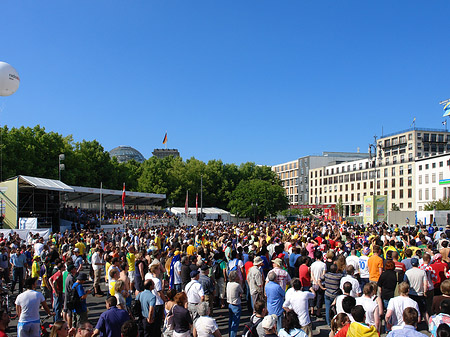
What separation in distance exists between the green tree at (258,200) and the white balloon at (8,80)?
47533mm

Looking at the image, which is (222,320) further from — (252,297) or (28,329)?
(28,329)

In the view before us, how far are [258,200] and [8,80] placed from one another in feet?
163

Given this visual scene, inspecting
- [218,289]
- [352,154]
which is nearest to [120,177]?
[218,289]

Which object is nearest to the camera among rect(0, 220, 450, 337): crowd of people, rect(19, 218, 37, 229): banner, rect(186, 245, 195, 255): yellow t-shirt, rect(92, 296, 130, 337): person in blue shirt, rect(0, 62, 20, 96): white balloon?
rect(0, 220, 450, 337): crowd of people

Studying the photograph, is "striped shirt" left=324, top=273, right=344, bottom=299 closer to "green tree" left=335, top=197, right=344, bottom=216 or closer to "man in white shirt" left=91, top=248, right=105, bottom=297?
"man in white shirt" left=91, top=248, right=105, bottom=297

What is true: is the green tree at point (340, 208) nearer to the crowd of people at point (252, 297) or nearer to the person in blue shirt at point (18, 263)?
the crowd of people at point (252, 297)

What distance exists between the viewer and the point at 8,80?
18984mm

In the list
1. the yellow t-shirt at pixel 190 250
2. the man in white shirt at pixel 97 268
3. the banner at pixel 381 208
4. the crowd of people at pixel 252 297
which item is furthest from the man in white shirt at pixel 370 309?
the banner at pixel 381 208

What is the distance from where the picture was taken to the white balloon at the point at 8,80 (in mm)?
18716

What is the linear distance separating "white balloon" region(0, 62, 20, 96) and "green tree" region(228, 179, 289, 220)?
47533 mm

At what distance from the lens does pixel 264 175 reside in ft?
287

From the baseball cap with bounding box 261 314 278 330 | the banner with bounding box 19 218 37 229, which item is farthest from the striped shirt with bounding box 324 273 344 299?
the banner with bounding box 19 218 37 229

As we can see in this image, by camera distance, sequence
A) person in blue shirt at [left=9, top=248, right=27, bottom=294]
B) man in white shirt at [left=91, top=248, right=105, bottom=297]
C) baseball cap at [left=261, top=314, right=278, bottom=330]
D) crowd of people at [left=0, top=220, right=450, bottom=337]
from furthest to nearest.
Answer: man in white shirt at [left=91, top=248, right=105, bottom=297], person in blue shirt at [left=9, top=248, right=27, bottom=294], crowd of people at [left=0, top=220, right=450, bottom=337], baseball cap at [left=261, top=314, right=278, bottom=330]

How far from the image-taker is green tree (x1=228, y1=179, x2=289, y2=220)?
64.5m
